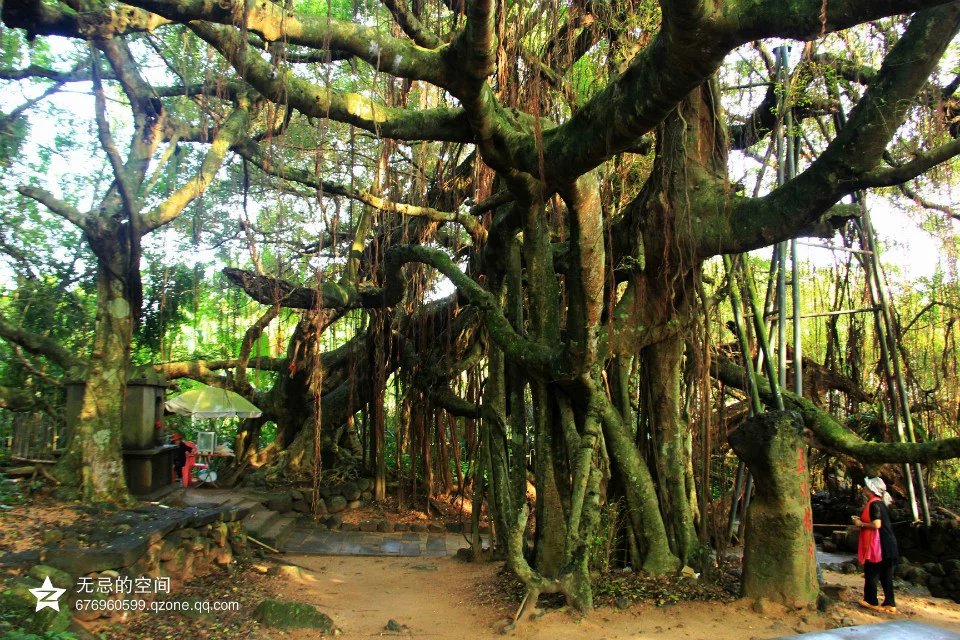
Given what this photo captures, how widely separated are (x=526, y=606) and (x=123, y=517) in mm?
3702

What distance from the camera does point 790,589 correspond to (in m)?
4.93

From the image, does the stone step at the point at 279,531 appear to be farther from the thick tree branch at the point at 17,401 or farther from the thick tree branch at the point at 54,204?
the thick tree branch at the point at 54,204

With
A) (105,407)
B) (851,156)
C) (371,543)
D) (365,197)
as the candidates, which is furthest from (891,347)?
(105,407)

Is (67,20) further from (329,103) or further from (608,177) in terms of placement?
(608,177)

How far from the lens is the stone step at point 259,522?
8.67m

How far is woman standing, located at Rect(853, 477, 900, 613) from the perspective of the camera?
18.4 ft

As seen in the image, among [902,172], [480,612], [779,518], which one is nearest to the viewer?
[902,172]

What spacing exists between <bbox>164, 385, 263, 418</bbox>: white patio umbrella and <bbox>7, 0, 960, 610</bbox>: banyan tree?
3399 mm

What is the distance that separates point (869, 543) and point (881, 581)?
31 cm

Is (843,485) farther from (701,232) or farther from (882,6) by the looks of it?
(882,6)

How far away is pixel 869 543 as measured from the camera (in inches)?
226

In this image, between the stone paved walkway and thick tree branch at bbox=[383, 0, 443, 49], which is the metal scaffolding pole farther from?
the stone paved walkway

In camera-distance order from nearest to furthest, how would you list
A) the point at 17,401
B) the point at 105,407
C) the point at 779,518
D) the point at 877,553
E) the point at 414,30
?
the point at 779,518 < the point at 877,553 < the point at 414,30 < the point at 105,407 < the point at 17,401

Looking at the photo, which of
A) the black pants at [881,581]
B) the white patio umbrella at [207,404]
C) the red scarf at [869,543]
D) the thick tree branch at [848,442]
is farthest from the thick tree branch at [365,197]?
the black pants at [881,581]
